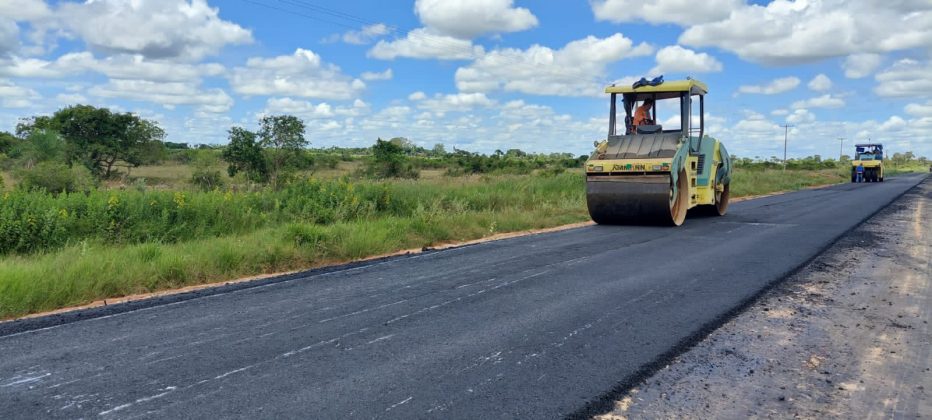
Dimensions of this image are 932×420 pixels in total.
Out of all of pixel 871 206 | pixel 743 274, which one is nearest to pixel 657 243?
pixel 743 274

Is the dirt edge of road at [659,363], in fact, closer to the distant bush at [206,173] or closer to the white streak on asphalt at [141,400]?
the white streak on asphalt at [141,400]

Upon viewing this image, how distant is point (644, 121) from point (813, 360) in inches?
380

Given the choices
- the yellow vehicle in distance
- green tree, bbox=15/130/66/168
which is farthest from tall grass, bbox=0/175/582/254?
the yellow vehicle in distance

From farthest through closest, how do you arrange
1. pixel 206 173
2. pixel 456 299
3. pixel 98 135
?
pixel 98 135 → pixel 206 173 → pixel 456 299

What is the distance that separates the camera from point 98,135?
1268 inches

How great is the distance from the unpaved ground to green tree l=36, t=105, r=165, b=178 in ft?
105

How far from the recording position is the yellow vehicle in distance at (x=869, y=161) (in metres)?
44.2

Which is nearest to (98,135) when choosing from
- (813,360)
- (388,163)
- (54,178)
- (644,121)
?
(54,178)

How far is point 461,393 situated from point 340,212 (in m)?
9.83

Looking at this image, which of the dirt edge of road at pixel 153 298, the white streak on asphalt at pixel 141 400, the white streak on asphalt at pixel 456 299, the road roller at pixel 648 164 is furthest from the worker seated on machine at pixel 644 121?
the white streak on asphalt at pixel 141 400

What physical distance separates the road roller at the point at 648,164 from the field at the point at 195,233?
1.96 metres

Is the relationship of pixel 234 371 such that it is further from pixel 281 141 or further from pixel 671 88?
pixel 281 141

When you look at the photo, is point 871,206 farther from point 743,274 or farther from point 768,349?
point 768,349

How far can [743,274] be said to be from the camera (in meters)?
7.81
